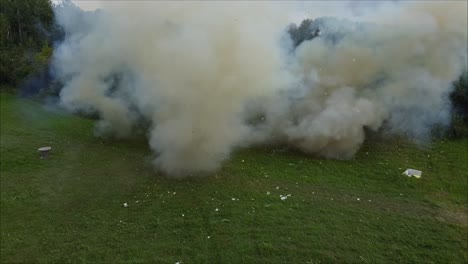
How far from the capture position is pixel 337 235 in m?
8.62

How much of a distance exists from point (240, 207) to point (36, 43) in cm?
1835

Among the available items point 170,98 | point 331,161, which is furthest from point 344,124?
point 170,98

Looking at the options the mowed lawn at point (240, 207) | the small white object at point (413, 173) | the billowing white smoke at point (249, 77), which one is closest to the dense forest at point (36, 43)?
the billowing white smoke at point (249, 77)

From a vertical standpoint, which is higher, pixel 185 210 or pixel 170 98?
pixel 170 98

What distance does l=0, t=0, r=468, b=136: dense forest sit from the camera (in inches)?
572

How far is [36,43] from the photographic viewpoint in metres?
22.2

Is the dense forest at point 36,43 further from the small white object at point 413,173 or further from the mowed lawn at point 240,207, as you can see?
the small white object at point 413,173

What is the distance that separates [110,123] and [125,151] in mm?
1447

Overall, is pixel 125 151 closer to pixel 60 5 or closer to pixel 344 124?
pixel 60 5

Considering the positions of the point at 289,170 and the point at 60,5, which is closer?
the point at 289,170

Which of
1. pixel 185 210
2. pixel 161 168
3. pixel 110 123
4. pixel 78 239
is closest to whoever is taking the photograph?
pixel 78 239

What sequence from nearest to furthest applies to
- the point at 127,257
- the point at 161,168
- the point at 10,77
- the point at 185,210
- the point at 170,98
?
the point at 127,257 < the point at 185,210 < the point at 170,98 < the point at 161,168 < the point at 10,77

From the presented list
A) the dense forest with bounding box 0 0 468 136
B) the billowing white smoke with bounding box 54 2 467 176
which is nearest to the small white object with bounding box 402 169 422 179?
the billowing white smoke with bounding box 54 2 467 176

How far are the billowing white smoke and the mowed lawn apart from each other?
2.90 ft
